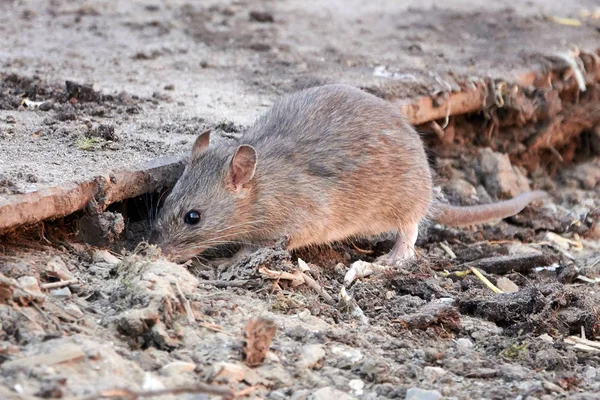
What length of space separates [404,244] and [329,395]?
2758 millimetres

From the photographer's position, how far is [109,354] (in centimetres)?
365

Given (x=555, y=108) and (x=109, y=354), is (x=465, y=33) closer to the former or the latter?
(x=555, y=108)

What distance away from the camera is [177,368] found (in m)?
3.75

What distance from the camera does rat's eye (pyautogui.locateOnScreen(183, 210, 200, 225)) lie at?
217 inches

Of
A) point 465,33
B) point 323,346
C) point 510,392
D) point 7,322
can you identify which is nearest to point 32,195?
point 7,322

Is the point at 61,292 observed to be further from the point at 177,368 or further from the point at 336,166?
the point at 336,166

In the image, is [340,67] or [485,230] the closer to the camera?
[485,230]

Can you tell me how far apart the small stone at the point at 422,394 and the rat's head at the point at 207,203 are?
200cm

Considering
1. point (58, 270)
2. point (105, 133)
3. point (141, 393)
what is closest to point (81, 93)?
point (105, 133)

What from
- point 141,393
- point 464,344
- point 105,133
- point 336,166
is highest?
point 105,133

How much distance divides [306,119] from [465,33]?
4.60 meters

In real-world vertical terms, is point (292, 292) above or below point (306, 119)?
below

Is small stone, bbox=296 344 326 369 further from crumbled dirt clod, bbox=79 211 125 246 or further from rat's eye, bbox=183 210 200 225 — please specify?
rat's eye, bbox=183 210 200 225

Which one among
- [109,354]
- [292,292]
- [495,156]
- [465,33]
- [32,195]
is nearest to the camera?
[109,354]
